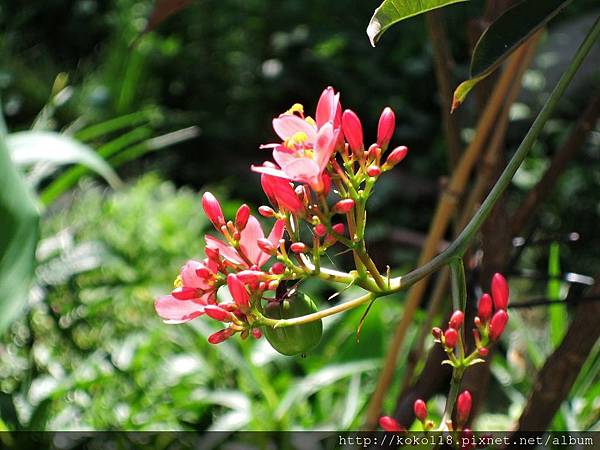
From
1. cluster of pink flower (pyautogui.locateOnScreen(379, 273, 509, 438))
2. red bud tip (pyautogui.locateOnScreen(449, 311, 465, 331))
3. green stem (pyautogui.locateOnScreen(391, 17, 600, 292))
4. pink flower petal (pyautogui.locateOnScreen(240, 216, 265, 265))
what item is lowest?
cluster of pink flower (pyautogui.locateOnScreen(379, 273, 509, 438))

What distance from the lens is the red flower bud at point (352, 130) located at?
42cm

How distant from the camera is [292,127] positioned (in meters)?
0.42

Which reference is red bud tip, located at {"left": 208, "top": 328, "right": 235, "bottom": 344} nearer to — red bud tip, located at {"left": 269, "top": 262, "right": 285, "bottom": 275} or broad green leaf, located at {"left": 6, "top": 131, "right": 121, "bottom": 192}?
red bud tip, located at {"left": 269, "top": 262, "right": 285, "bottom": 275}

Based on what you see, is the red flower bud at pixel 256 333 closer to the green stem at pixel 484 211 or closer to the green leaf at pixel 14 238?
the green stem at pixel 484 211

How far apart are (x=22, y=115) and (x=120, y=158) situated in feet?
5.23

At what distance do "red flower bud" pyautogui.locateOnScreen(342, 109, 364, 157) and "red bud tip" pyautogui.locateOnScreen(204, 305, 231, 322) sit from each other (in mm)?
99

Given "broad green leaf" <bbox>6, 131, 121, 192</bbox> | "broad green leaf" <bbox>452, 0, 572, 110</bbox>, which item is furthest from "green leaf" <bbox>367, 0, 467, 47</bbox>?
"broad green leaf" <bbox>6, 131, 121, 192</bbox>

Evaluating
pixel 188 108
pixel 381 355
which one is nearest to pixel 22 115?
pixel 188 108

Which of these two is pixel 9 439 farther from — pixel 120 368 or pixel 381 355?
pixel 381 355

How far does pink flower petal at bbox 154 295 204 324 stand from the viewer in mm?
426

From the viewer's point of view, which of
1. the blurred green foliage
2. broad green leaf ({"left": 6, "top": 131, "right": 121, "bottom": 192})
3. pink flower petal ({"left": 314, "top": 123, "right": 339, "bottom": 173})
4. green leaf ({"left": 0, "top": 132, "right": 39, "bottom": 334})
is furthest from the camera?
the blurred green foliage

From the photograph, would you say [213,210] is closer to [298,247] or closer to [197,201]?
[298,247]

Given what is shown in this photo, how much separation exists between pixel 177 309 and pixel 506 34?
0.69 ft

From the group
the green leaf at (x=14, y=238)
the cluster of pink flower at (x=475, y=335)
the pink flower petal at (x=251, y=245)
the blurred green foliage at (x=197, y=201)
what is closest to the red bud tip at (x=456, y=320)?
the cluster of pink flower at (x=475, y=335)
